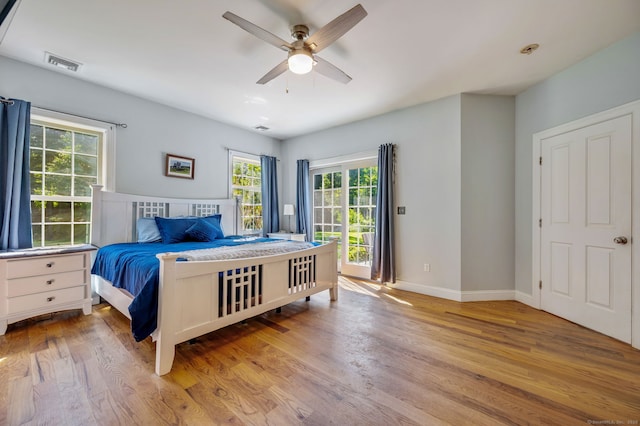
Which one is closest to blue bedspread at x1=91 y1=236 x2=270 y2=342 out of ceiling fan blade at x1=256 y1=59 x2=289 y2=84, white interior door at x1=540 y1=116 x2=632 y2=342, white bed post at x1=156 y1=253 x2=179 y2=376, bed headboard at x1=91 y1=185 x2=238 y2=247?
white bed post at x1=156 y1=253 x2=179 y2=376

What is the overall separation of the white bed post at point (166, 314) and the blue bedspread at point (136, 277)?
62 mm

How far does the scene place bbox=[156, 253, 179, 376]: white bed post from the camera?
1.82m

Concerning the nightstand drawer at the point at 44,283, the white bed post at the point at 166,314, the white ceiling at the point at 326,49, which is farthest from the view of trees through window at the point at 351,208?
the nightstand drawer at the point at 44,283

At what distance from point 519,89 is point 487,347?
3.06 meters

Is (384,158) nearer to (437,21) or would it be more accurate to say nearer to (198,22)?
(437,21)

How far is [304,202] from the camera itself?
201 inches

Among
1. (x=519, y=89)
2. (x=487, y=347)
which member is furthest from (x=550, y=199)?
(x=487, y=347)

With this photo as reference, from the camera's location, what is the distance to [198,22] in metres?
2.14

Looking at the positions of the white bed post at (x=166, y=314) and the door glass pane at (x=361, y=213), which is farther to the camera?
the door glass pane at (x=361, y=213)

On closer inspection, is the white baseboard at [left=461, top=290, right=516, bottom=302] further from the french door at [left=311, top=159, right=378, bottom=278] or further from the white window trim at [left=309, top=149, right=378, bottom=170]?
the white window trim at [left=309, top=149, right=378, bottom=170]

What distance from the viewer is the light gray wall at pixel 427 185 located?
348 cm

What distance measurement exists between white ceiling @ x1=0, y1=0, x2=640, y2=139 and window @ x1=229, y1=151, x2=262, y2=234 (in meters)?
1.48

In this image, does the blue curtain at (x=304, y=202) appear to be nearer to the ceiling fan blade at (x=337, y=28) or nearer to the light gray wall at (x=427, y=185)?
the light gray wall at (x=427, y=185)

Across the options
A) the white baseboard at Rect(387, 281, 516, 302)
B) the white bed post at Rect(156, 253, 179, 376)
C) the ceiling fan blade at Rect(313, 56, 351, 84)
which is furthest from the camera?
the white baseboard at Rect(387, 281, 516, 302)
